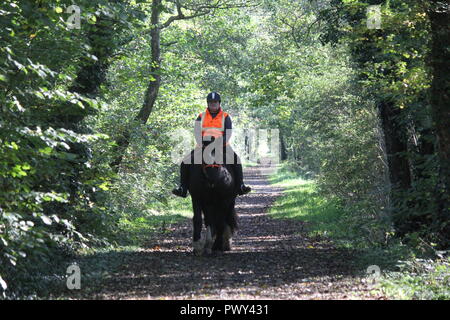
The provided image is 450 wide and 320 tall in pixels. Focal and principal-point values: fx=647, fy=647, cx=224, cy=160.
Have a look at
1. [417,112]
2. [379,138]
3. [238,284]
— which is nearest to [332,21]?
[379,138]

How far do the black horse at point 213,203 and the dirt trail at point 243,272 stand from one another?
1.19 feet

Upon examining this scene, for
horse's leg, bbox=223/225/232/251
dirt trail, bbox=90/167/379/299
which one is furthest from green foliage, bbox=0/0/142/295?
horse's leg, bbox=223/225/232/251

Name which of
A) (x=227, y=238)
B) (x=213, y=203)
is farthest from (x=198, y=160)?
(x=227, y=238)

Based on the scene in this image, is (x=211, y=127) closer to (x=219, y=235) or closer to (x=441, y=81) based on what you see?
(x=219, y=235)

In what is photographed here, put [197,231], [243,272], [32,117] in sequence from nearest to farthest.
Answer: [32,117]
[243,272]
[197,231]

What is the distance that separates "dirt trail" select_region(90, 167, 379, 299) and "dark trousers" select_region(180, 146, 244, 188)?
5.06ft

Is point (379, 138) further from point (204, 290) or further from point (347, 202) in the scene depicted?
point (204, 290)

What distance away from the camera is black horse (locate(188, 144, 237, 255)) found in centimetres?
1255

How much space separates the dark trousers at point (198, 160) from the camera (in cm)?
1259

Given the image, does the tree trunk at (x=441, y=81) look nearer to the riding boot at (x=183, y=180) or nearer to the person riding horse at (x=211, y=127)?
the person riding horse at (x=211, y=127)

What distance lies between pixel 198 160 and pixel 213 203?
3.54ft

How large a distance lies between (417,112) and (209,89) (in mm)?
17439

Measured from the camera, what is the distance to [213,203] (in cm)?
1310

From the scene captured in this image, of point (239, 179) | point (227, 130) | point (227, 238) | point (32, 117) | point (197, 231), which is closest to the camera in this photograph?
point (32, 117)
